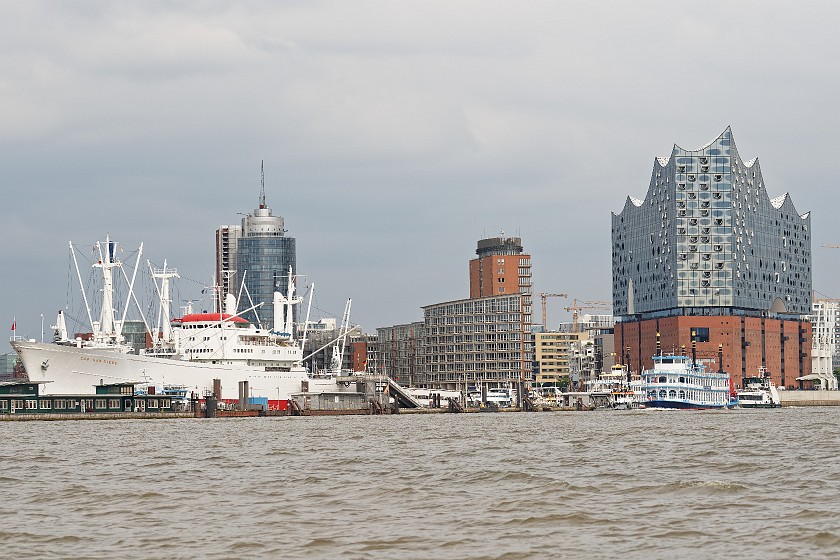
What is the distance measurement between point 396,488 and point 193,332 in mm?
146158

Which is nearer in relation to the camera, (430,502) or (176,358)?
(430,502)

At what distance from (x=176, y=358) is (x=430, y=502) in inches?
5805

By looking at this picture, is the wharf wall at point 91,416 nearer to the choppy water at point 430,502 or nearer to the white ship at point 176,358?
the white ship at point 176,358

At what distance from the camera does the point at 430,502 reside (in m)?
41.6

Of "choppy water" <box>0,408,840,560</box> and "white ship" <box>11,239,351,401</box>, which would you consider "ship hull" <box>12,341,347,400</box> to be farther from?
"choppy water" <box>0,408,840,560</box>

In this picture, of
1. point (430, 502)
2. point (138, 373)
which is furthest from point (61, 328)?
point (430, 502)

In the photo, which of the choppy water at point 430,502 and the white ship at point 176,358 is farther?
the white ship at point 176,358

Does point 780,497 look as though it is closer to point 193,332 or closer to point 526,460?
point 526,460

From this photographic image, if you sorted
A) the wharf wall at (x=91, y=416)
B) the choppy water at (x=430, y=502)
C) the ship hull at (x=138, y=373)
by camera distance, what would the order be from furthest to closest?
the ship hull at (x=138, y=373), the wharf wall at (x=91, y=416), the choppy water at (x=430, y=502)

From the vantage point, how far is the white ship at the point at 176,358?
16775 centimetres

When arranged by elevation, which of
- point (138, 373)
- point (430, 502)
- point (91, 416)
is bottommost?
point (91, 416)

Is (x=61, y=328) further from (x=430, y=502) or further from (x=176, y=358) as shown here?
(x=430, y=502)

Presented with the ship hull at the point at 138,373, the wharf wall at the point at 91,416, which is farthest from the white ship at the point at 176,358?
the wharf wall at the point at 91,416

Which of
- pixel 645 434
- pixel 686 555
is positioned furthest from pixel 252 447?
pixel 686 555
